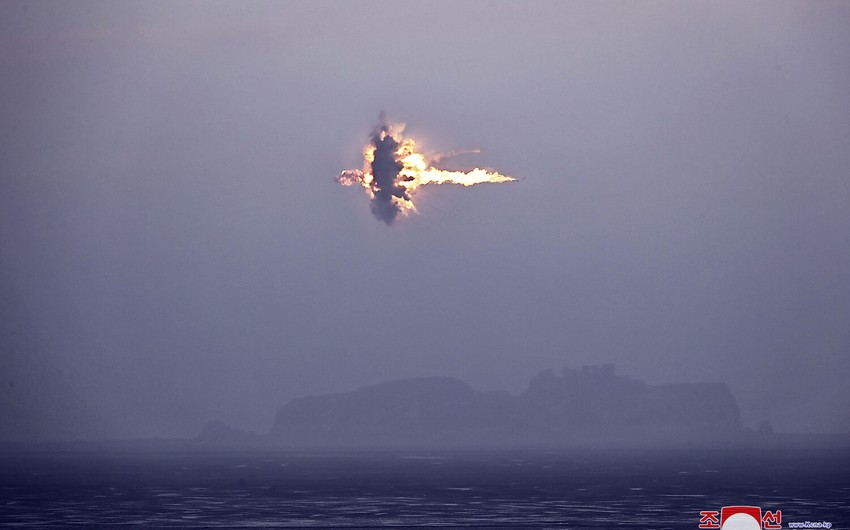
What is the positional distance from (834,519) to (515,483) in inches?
2749

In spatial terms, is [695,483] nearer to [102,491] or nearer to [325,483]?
[325,483]

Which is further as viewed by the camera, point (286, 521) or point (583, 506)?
point (583, 506)

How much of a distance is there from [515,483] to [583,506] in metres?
49.8

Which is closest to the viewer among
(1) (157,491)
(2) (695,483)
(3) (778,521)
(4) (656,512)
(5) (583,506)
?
(3) (778,521)

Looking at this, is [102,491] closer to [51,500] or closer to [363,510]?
[51,500]

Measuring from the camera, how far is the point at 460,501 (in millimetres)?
99250

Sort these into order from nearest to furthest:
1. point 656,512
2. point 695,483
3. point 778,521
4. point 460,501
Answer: point 778,521 < point 656,512 < point 460,501 < point 695,483

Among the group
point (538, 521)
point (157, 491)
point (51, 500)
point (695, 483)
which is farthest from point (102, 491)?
point (695, 483)

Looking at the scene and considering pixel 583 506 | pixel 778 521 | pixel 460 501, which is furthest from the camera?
pixel 460 501

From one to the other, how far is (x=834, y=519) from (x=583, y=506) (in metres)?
23.4

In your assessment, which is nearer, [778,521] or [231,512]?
[778,521]

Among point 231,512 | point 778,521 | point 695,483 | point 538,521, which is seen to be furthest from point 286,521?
point 695,483

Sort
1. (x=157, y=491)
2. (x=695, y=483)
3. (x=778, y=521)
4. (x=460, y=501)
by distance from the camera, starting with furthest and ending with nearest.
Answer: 1. (x=695, y=483)
2. (x=157, y=491)
3. (x=460, y=501)
4. (x=778, y=521)

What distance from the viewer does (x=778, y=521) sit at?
72000 mm
